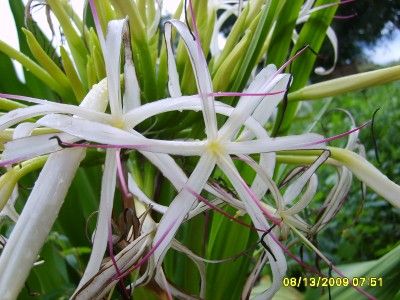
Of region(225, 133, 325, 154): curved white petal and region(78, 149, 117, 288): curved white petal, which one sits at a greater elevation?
region(225, 133, 325, 154): curved white petal

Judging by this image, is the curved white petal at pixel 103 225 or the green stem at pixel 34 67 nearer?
the curved white petal at pixel 103 225

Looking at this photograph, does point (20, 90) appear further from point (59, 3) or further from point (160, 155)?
point (160, 155)

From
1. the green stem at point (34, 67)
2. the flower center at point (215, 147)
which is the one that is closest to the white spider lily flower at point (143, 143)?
the flower center at point (215, 147)

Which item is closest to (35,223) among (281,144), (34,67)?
(281,144)

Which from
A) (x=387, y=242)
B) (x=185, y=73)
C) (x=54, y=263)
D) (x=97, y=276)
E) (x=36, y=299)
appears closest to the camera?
(x=97, y=276)

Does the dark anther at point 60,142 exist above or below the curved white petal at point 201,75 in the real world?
below

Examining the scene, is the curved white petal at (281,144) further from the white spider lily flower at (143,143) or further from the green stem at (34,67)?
the green stem at (34,67)

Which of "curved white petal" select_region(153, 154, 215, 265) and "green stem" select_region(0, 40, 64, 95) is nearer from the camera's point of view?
"curved white petal" select_region(153, 154, 215, 265)

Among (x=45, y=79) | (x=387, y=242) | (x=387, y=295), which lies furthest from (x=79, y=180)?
(x=387, y=242)

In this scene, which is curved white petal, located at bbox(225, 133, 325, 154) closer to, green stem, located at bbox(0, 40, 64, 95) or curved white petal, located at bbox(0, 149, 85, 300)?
curved white petal, located at bbox(0, 149, 85, 300)

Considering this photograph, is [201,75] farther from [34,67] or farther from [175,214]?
[34,67]

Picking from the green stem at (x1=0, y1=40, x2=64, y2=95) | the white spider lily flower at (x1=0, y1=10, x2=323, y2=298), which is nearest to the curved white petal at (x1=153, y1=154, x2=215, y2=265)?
the white spider lily flower at (x1=0, y1=10, x2=323, y2=298)
